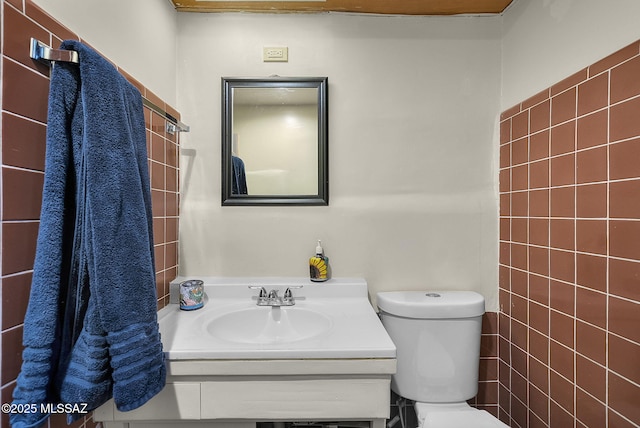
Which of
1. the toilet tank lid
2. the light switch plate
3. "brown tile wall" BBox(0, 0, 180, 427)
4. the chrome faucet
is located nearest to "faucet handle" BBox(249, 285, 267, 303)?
the chrome faucet

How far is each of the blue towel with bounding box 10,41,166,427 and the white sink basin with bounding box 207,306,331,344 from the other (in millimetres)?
398

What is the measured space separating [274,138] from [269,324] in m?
0.74

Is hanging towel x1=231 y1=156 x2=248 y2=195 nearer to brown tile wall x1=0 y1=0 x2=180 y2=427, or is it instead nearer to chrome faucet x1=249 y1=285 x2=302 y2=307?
chrome faucet x1=249 y1=285 x2=302 y2=307

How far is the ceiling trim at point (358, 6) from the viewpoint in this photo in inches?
50.1

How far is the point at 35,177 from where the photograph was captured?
0.67m

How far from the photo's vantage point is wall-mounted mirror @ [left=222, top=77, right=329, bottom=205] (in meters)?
1.31

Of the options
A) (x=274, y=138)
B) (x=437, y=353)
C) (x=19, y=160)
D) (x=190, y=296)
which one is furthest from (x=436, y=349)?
(x=19, y=160)

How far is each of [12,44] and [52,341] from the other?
588mm

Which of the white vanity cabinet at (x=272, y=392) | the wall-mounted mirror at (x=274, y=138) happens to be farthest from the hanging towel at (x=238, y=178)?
the white vanity cabinet at (x=272, y=392)

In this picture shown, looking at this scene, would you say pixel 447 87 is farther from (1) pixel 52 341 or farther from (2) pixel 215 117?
(1) pixel 52 341

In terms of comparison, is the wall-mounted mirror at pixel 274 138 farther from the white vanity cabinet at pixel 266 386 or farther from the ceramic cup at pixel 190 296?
the white vanity cabinet at pixel 266 386

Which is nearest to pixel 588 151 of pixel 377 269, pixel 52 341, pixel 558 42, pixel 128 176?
pixel 558 42

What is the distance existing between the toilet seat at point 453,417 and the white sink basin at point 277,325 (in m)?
0.42

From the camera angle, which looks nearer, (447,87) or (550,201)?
(550,201)
